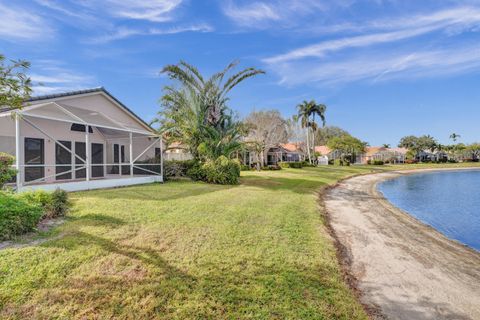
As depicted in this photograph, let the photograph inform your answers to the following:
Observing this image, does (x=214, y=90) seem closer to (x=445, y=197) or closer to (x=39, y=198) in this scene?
(x=39, y=198)

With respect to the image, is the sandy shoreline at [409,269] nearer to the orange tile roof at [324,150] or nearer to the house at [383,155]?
the orange tile roof at [324,150]

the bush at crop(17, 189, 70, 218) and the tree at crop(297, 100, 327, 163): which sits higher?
the tree at crop(297, 100, 327, 163)

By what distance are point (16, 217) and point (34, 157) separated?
10.0 meters

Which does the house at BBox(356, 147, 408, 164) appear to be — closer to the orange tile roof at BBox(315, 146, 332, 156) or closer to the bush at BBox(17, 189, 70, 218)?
the orange tile roof at BBox(315, 146, 332, 156)

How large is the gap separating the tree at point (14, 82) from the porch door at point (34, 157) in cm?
1110

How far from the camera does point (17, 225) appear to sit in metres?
5.30

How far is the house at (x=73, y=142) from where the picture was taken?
1131 centimetres

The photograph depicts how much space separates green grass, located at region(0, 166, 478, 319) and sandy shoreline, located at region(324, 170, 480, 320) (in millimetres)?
575

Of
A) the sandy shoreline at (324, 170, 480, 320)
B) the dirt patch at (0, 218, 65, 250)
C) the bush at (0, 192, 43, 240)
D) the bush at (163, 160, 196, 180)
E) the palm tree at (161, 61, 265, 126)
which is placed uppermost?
the palm tree at (161, 61, 265, 126)

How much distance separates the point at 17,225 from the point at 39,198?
148 centimetres

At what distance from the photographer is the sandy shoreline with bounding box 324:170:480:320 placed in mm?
3992

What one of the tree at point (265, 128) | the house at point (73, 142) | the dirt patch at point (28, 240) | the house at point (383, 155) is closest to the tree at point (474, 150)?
the house at point (383, 155)

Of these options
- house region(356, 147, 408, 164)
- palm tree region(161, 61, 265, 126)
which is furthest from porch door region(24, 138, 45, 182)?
house region(356, 147, 408, 164)

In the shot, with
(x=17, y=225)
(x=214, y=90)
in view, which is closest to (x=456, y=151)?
(x=214, y=90)
